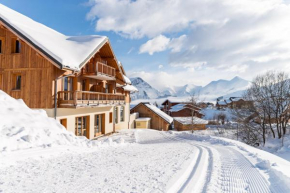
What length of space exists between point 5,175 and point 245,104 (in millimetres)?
29556

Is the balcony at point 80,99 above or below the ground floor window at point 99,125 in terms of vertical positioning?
above

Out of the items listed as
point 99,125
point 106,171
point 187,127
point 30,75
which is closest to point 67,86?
point 30,75

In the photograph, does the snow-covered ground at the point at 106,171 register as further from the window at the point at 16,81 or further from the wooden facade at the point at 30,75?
the window at the point at 16,81

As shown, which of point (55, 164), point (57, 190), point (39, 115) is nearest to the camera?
point (57, 190)

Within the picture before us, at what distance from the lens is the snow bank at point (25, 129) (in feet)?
23.9

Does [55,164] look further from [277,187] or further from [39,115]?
[277,187]

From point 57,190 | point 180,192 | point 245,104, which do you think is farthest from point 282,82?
point 57,190

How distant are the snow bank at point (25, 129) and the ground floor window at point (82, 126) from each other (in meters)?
4.22

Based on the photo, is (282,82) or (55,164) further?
(282,82)

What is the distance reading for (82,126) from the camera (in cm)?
1582

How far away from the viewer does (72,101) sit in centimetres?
1303

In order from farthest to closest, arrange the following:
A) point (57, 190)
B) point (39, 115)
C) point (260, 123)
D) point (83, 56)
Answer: point (260, 123), point (83, 56), point (39, 115), point (57, 190)

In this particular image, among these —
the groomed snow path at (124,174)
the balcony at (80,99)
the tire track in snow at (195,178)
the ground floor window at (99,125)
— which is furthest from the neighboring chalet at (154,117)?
the tire track in snow at (195,178)

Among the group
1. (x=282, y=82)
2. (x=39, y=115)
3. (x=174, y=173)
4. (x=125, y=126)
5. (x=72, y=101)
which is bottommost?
(x=125, y=126)
